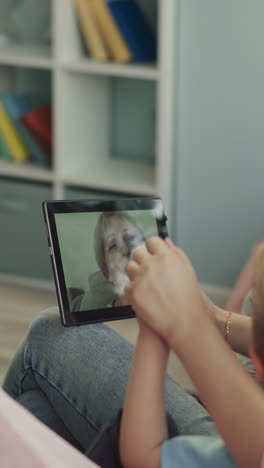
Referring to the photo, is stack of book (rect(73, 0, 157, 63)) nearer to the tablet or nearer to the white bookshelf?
the white bookshelf

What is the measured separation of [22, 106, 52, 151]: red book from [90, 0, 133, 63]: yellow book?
1.23 ft

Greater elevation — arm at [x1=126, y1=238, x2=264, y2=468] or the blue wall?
arm at [x1=126, y1=238, x2=264, y2=468]

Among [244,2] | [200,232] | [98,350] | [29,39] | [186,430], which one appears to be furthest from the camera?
[29,39]

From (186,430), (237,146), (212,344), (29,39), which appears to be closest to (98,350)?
(186,430)

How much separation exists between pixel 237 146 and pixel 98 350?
5.63 ft

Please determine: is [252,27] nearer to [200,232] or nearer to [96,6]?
[96,6]

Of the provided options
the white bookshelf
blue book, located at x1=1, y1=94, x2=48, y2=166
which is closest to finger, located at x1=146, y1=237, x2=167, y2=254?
the white bookshelf

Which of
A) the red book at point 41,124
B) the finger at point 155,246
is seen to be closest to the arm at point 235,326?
the finger at point 155,246

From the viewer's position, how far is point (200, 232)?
3035 mm

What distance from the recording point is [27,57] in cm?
304

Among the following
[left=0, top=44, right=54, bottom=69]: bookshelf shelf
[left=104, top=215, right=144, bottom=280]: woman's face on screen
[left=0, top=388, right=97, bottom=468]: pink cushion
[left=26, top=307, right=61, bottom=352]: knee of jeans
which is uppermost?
[left=104, top=215, right=144, bottom=280]: woman's face on screen

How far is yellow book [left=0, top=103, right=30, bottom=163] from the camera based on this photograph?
313 centimetres

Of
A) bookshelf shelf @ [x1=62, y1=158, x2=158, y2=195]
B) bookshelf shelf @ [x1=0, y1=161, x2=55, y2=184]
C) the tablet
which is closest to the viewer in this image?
the tablet

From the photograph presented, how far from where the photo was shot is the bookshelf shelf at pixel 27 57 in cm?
299
